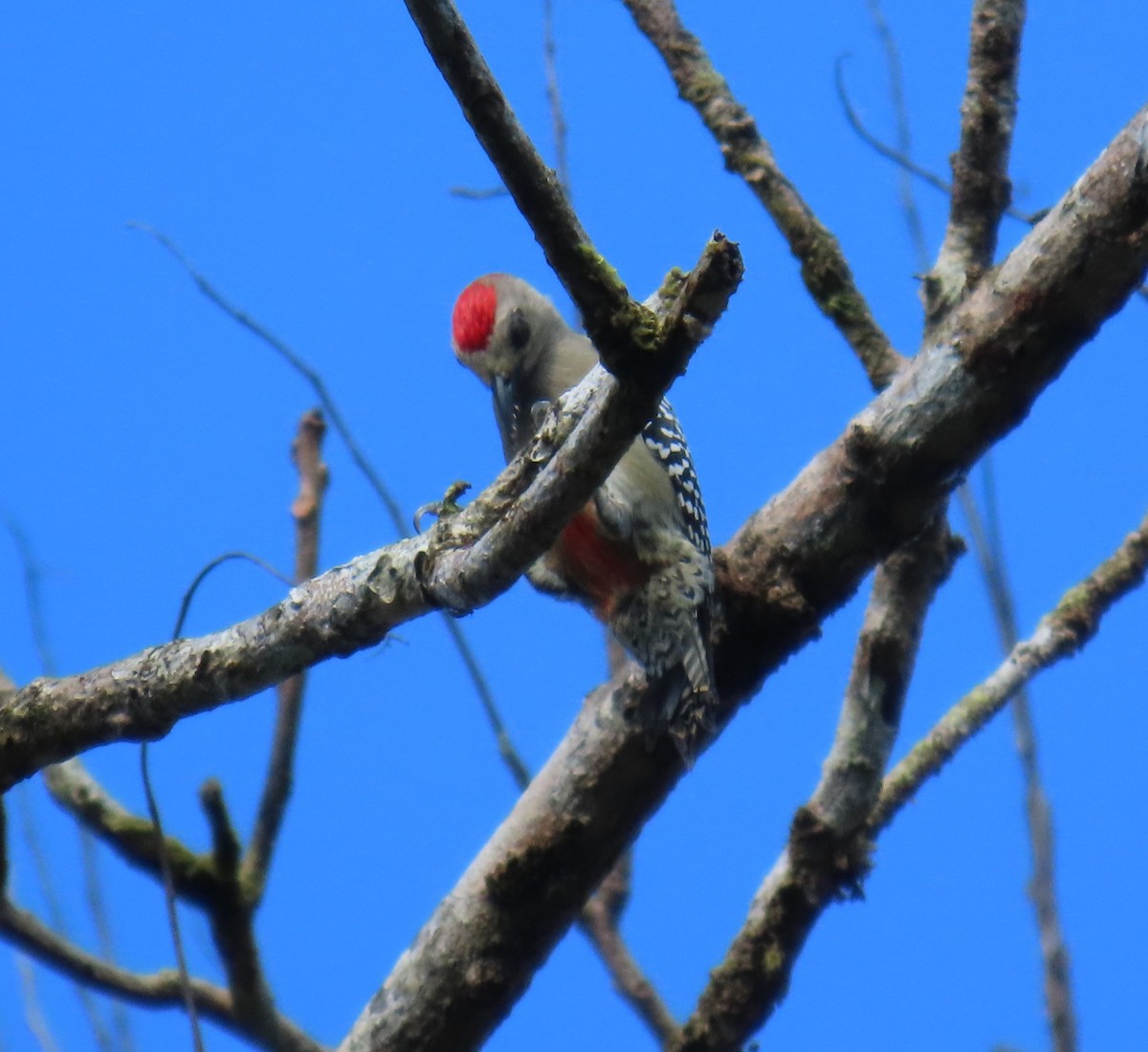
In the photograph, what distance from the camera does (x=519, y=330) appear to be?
12.5 feet

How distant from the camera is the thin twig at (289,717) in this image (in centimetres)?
309

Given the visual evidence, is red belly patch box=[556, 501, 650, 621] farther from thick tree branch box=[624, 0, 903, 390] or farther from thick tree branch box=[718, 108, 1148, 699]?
thick tree branch box=[624, 0, 903, 390]

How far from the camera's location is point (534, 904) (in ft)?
9.09

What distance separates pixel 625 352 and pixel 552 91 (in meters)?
2.73

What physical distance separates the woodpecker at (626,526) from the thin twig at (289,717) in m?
0.58

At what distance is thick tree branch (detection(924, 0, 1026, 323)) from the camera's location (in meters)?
3.16

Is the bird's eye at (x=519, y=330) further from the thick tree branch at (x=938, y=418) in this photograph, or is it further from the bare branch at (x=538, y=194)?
the bare branch at (x=538, y=194)

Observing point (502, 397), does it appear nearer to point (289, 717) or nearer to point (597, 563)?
point (597, 563)

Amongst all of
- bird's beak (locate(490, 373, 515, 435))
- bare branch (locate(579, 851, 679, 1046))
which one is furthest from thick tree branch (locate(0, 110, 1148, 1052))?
bird's beak (locate(490, 373, 515, 435))

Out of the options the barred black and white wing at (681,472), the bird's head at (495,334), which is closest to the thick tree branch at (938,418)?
the barred black and white wing at (681,472)

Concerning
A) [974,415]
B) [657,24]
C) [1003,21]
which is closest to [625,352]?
[974,415]

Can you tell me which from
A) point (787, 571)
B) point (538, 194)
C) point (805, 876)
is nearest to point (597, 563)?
point (787, 571)

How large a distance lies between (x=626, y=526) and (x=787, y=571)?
47cm

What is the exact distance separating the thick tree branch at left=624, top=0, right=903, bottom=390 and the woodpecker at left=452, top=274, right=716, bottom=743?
0.53 m
